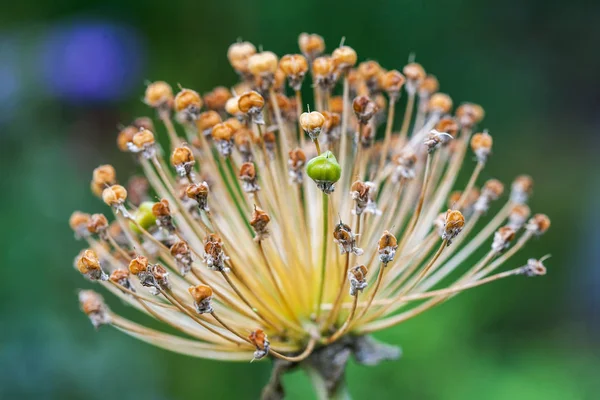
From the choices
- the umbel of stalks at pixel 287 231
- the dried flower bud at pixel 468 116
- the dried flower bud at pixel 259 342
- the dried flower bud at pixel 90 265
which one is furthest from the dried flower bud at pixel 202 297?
the dried flower bud at pixel 468 116

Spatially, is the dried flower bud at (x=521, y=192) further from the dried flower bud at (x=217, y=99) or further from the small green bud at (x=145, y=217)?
the small green bud at (x=145, y=217)

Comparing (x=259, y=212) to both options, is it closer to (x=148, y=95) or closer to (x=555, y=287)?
(x=148, y=95)

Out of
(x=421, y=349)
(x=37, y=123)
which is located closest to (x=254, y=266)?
(x=421, y=349)

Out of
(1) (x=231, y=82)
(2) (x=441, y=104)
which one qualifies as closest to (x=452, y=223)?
(2) (x=441, y=104)

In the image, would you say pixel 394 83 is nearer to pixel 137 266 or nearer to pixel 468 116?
pixel 468 116

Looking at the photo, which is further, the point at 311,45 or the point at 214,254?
the point at 311,45

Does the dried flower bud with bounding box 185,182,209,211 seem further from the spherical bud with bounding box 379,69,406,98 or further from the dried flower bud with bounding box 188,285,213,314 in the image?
the spherical bud with bounding box 379,69,406,98

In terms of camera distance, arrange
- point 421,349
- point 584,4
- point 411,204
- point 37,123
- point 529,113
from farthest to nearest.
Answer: point 584,4 < point 529,113 < point 37,123 < point 421,349 < point 411,204
